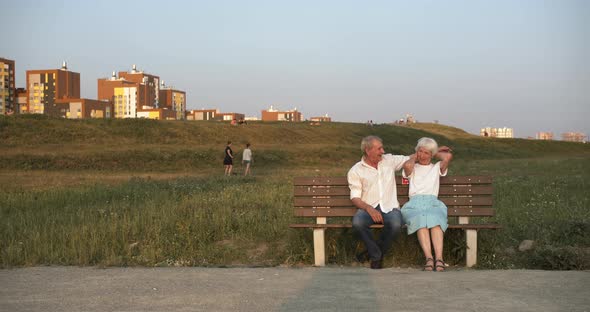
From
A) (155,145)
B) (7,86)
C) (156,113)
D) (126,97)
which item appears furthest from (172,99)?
(155,145)

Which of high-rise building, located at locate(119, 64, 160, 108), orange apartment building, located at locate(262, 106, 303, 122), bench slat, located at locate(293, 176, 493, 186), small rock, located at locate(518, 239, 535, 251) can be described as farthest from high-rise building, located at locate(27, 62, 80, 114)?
small rock, located at locate(518, 239, 535, 251)

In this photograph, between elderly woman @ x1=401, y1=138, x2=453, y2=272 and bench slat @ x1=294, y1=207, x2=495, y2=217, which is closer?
elderly woman @ x1=401, y1=138, x2=453, y2=272

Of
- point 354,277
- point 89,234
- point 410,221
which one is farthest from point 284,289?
point 89,234

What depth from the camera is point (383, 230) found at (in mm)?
7125

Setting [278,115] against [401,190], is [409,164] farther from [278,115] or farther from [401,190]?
[278,115]

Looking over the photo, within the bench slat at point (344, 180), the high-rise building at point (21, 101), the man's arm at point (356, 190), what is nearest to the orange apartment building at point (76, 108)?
the high-rise building at point (21, 101)

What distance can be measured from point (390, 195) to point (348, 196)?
19.4 inches

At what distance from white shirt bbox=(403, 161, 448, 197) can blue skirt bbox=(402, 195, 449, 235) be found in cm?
7

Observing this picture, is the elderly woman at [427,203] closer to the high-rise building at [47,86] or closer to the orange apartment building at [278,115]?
the high-rise building at [47,86]

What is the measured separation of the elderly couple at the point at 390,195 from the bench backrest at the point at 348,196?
0.17 meters

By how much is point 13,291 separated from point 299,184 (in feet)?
10.6

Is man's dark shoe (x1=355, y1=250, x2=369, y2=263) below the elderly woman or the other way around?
below

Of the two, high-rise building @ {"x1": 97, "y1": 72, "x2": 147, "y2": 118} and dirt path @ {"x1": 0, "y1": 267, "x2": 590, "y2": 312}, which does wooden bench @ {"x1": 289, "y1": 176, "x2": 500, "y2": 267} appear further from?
high-rise building @ {"x1": 97, "y1": 72, "x2": 147, "y2": 118}

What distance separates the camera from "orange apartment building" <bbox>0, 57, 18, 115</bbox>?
408ft
